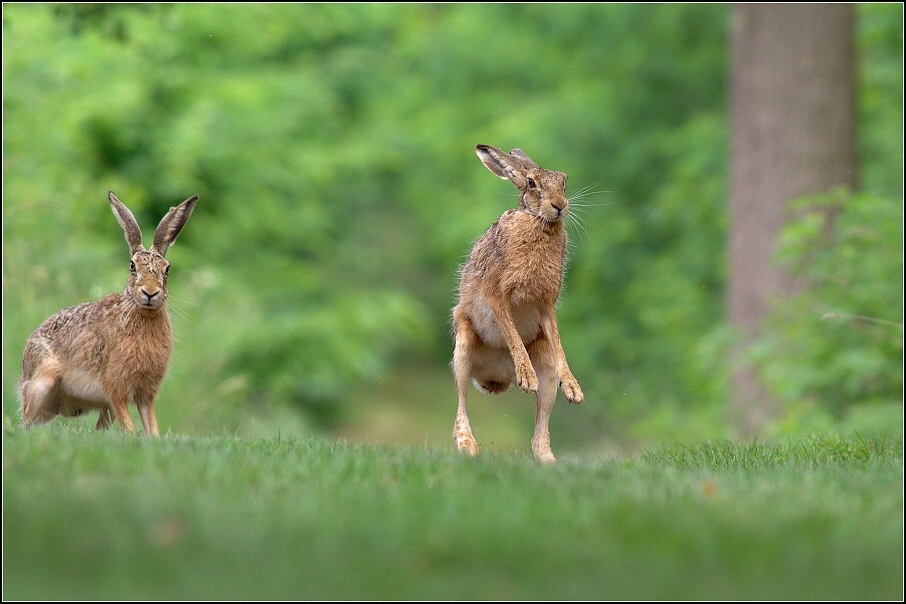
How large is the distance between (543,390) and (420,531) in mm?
3160

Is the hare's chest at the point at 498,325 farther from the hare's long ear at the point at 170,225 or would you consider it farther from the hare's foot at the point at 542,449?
the hare's long ear at the point at 170,225

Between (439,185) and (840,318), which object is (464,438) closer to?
(840,318)

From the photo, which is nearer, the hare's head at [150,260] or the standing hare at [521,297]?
the standing hare at [521,297]

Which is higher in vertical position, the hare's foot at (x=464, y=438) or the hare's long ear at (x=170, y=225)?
the hare's long ear at (x=170, y=225)

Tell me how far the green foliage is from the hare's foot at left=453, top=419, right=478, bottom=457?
5.81m

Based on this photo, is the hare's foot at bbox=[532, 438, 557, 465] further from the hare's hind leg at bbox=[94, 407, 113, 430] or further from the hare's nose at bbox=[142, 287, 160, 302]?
the hare's hind leg at bbox=[94, 407, 113, 430]

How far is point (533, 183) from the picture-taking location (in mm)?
7961

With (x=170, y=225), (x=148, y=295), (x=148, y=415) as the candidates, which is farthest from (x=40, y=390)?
(x=170, y=225)

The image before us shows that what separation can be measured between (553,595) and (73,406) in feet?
17.9

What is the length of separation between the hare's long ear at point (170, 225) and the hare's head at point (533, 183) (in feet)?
6.62

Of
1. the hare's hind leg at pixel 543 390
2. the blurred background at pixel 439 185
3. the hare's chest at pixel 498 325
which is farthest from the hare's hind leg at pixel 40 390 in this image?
the blurred background at pixel 439 185

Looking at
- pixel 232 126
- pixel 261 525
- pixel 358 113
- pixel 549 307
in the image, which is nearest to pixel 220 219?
pixel 232 126

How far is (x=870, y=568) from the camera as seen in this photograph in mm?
4922

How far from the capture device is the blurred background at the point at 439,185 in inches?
592
